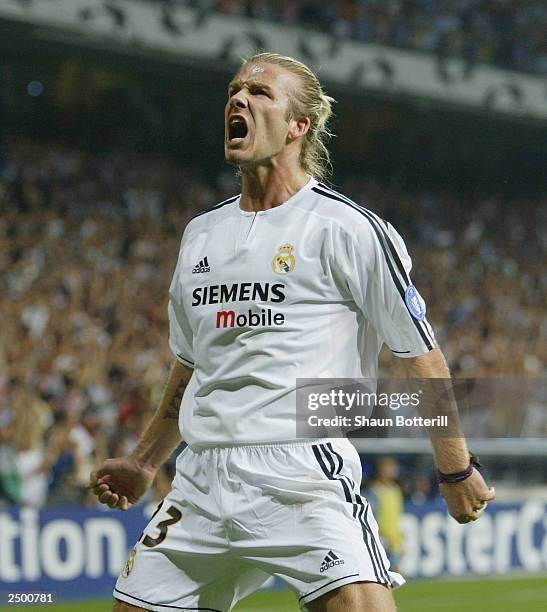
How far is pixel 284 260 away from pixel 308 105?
0.48m

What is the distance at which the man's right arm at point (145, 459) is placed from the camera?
10.3ft

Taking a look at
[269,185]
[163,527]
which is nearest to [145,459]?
[163,527]

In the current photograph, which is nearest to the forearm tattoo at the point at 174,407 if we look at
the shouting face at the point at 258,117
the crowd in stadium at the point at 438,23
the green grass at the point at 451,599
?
the shouting face at the point at 258,117

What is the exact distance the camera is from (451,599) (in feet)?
28.8

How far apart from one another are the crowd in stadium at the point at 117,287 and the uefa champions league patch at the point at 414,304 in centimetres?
620

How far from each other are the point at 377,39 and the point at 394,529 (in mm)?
10354

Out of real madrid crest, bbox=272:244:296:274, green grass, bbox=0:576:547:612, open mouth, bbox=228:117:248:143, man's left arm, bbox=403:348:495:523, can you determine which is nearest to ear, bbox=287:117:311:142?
open mouth, bbox=228:117:248:143

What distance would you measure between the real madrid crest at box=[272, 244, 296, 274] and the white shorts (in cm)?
44

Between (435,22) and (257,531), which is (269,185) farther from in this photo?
(435,22)

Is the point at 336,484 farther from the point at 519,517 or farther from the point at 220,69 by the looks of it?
the point at 220,69

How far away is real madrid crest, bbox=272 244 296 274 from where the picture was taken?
284 centimetres

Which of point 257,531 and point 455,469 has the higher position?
point 455,469

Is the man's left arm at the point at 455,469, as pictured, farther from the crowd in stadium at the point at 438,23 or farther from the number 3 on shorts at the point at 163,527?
the crowd in stadium at the point at 438,23

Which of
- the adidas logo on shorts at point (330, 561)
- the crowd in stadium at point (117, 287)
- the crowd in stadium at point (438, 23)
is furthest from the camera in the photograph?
the crowd in stadium at point (438, 23)
